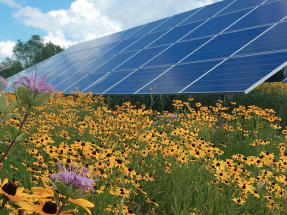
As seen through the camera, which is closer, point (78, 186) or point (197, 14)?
point (78, 186)

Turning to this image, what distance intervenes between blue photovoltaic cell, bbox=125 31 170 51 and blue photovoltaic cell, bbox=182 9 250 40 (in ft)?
6.74

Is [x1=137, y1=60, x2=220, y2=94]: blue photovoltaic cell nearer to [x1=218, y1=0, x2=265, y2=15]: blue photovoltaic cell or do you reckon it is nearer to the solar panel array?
the solar panel array

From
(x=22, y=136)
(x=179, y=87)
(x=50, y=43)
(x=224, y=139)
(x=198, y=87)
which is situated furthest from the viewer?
(x=50, y=43)

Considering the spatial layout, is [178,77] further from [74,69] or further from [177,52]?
[74,69]

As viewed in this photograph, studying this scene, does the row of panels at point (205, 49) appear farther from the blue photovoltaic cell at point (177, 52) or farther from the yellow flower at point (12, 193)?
the yellow flower at point (12, 193)

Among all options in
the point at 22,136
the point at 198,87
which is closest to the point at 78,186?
the point at 22,136

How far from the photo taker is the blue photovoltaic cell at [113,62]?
1071cm

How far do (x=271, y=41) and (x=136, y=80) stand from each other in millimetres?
3491

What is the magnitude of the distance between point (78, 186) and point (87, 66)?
39.9ft

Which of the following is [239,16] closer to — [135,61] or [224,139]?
[135,61]

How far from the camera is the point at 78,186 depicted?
799 mm

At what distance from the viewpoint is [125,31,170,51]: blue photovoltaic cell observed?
11495 millimetres

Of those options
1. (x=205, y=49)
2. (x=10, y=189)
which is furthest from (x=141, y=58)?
(x=10, y=189)

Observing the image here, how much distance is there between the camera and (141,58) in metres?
9.94
